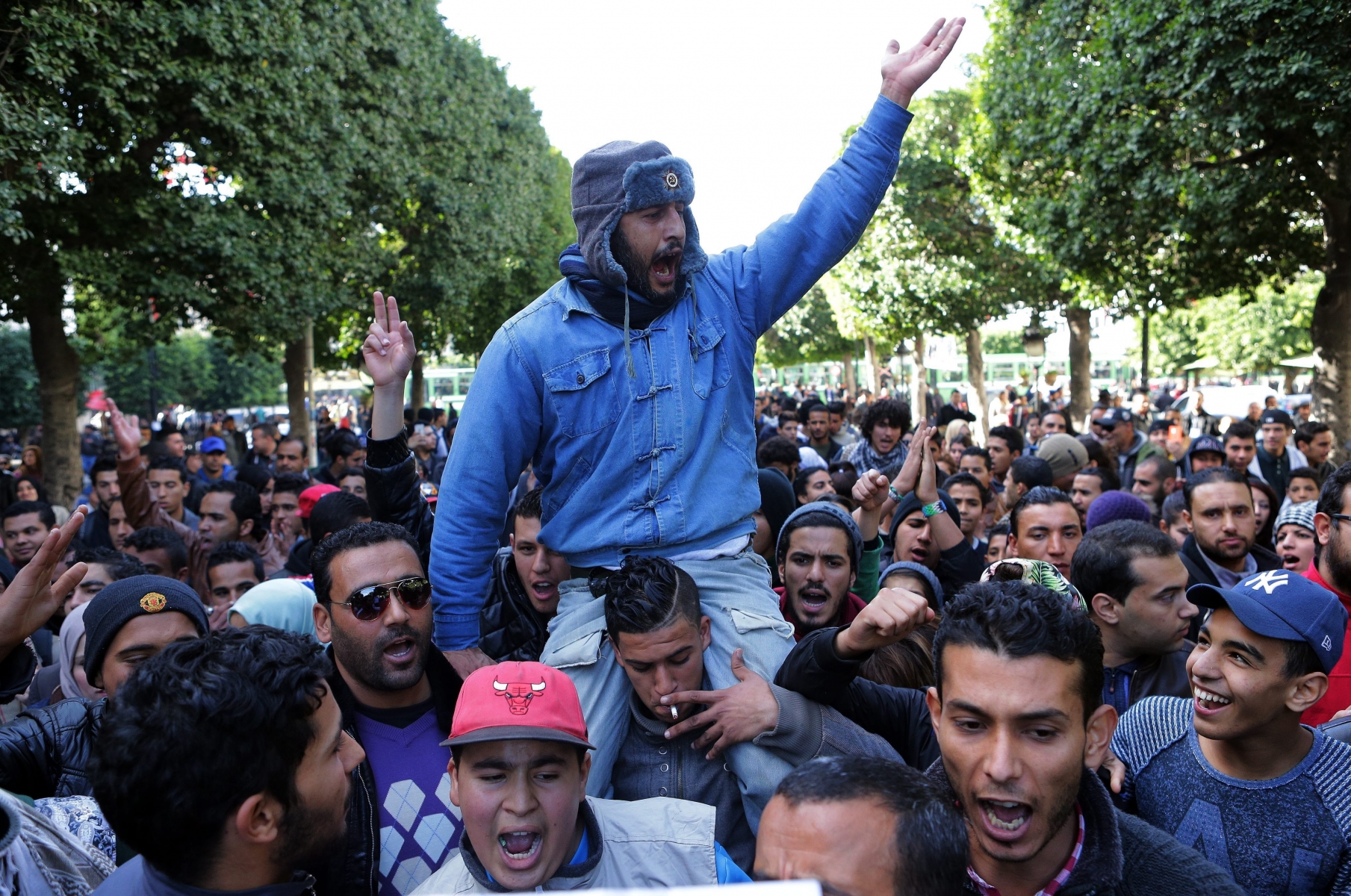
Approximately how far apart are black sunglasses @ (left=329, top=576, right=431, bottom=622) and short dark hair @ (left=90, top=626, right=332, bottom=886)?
968mm

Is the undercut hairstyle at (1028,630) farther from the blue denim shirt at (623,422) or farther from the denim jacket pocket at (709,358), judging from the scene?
the denim jacket pocket at (709,358)

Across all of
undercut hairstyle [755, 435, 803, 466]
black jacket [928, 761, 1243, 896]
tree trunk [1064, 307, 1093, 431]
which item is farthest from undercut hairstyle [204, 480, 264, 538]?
tree trunk [1064, 307, 1093, 431]

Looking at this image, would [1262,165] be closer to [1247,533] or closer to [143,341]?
[1247,533]

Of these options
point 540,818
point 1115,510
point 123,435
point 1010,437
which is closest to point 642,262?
point 540,818

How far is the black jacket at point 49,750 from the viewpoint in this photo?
3.01 meters

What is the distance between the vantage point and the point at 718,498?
3.25 m

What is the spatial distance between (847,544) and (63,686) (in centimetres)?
317

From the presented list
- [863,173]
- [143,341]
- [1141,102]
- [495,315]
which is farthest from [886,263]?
[863,173]

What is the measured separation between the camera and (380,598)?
329 cm

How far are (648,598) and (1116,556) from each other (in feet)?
6.74

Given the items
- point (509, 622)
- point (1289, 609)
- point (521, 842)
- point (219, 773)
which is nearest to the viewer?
point (219, 773)

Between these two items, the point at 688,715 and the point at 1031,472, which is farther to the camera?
the point at 1031,472

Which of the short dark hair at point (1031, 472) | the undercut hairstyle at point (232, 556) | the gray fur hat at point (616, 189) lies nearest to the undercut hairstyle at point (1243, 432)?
the short dark hair at point (1031, 472)

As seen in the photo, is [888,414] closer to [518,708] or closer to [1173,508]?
[1173,508]
